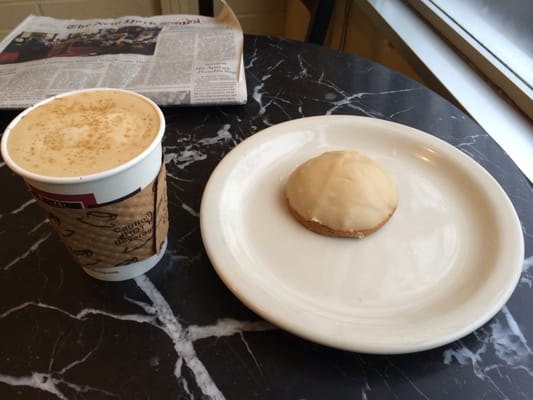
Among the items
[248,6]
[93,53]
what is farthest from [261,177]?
[248,6]

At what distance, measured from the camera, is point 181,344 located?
446 millimetres

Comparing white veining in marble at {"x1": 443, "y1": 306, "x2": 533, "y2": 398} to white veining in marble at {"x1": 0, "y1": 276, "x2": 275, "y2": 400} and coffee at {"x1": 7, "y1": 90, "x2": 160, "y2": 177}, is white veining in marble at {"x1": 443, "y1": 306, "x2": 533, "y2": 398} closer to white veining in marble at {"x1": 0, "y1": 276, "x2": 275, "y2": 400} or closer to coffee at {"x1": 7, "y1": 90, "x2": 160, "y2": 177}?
white veining in marble at {"x1": 0, "y1": 276, "x2": 275, "y2": 400}

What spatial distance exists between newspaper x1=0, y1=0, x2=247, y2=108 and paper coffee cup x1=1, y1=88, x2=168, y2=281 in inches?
12.7

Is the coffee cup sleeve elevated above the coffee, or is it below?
below

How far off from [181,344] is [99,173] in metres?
0.19

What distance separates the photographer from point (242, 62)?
34.4 inches

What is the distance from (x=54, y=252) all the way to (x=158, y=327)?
18cm

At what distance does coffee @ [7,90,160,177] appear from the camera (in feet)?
1.29

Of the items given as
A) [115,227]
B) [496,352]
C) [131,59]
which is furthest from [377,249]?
[131,59]

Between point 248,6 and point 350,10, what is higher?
point 350,10

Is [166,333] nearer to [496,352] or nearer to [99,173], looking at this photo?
[99,173]

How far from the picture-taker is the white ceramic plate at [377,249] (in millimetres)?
427

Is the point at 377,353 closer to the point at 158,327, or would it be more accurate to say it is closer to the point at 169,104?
the point at 158,327

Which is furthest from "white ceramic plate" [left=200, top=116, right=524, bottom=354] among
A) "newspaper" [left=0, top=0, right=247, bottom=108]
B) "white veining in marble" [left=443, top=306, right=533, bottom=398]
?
"newspaper" [left=0, top=0, right=247, bottom=108]
